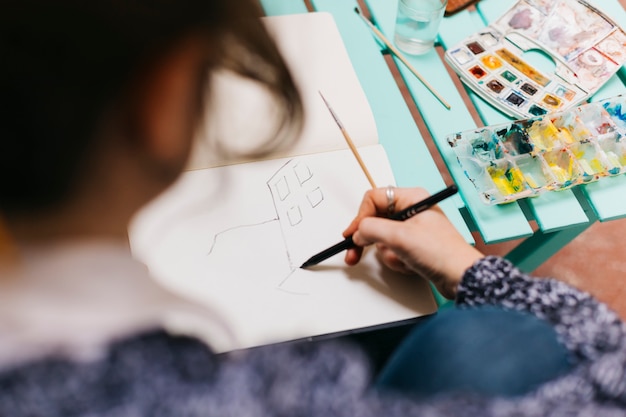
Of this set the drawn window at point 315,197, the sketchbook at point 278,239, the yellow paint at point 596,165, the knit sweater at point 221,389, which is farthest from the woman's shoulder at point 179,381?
the yellow paint at point 596,165

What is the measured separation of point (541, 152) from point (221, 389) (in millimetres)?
587

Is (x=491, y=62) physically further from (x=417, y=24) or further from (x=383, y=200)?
(x=383, y=200)

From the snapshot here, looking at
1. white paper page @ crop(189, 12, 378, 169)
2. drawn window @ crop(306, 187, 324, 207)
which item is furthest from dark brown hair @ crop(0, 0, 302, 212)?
drawn window @ crop(306, 187, 324, 207)

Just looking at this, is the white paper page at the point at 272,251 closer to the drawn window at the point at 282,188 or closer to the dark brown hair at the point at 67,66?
the drawn window at the point at 282,188

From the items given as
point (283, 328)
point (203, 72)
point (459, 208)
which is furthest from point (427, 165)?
point (203, 72)

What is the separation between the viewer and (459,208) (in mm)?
750

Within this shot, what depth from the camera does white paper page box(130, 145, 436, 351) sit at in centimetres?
60

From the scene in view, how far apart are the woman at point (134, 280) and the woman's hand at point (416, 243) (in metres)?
0.14

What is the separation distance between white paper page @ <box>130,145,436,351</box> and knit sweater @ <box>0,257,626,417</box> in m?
0.21

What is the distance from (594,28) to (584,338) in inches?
25.1

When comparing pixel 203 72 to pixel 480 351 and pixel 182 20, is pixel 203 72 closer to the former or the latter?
pixel 182 20

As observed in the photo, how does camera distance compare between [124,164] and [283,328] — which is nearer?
[124,164]

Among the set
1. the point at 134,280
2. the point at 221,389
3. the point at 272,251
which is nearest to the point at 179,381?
the point at 221,389

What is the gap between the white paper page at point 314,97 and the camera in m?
0.63
